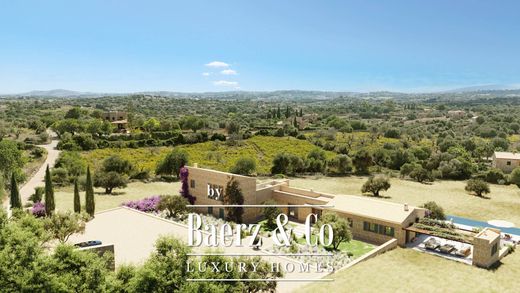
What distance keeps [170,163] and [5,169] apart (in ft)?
69.2

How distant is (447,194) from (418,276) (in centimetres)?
2973

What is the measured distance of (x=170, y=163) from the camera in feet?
186

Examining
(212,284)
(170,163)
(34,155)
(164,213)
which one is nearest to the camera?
(212,284)

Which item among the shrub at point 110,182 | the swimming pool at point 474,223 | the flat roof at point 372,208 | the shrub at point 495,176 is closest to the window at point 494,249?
the flat roof at point 372,208

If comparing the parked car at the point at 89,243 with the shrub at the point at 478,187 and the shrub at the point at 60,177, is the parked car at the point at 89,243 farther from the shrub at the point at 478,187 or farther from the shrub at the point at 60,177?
the shrub at the point at 478,187

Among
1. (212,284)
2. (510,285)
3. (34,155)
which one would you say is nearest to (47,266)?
(212,284)

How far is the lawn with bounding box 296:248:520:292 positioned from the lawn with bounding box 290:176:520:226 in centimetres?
1401

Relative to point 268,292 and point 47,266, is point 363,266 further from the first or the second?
point 47,266

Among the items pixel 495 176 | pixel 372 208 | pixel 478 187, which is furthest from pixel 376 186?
pixel 495 176

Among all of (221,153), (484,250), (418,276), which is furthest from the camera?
(221,153)

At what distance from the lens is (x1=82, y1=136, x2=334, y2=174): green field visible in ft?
219

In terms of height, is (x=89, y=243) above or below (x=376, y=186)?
above

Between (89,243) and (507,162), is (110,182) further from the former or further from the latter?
(507,162)

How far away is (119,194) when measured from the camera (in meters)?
45.8
